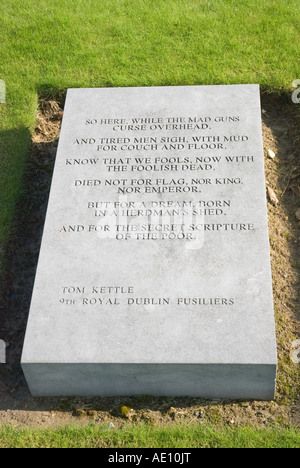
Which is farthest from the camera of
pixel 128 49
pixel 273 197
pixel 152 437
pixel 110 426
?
pixel 128 49

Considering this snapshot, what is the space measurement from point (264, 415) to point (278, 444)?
0.23 metres

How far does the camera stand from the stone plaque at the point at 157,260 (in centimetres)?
415

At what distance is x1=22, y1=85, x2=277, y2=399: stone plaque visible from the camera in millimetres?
4152

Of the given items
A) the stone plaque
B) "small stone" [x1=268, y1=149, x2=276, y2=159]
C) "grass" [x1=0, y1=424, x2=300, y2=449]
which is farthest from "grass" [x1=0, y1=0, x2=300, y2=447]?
"grass" [x1=0, y1=424, x2=300, y2=449]

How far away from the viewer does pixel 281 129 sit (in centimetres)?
621

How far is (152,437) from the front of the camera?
4176mm

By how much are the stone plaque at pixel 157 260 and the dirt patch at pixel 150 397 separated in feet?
0.34

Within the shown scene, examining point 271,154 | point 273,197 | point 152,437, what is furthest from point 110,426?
point 271,154

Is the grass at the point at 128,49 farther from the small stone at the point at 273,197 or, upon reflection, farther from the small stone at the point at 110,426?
the small stone at the point at 110,426

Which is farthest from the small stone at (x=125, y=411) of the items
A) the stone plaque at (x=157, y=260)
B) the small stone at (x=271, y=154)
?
the small stone at (x=271, y=154)

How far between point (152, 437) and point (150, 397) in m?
0.29

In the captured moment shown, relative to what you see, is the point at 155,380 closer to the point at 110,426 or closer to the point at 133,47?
the point at 110,426
